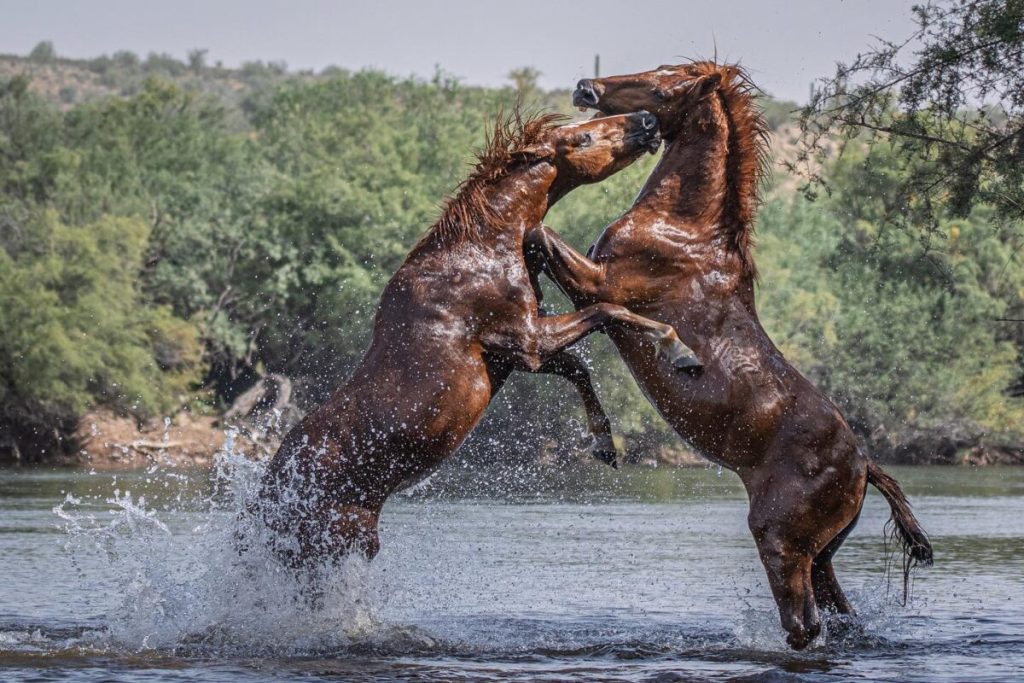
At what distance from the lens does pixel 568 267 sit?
32.4 feet

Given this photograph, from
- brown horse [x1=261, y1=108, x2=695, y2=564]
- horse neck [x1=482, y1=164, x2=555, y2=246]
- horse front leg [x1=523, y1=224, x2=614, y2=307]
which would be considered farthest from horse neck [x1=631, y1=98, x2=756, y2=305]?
horse neck [x1=482, y1=164, x2=555, y2=246]

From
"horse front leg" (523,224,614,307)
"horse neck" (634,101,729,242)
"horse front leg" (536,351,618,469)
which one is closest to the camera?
"horse front leg" (523,224,614,307)

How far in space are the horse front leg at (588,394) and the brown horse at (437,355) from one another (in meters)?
0.27

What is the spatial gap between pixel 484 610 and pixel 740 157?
13.3ft

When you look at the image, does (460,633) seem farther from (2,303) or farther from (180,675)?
(2,303)

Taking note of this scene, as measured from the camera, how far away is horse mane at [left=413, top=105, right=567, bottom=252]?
1001 cm

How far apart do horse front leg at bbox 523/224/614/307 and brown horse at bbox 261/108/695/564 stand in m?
0.15

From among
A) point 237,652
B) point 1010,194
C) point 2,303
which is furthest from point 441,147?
point 237,652

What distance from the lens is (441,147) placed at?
52688 millimetres

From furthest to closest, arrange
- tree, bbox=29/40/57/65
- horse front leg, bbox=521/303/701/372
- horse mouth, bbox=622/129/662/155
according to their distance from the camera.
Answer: tree, bbox=29/40/57/65
horse mouth, bbox=622/129/662/155
horse front leg, bbox=521/303/701/372

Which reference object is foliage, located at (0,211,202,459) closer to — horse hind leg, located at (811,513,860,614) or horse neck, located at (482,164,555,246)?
horse neck, located at (482,164,555,246)

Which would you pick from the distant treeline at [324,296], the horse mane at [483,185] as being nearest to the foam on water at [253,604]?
the horse mane at [483,185]

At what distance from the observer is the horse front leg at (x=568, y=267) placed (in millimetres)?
9867

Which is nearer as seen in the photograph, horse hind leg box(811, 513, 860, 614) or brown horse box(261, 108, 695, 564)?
brown horse box(261, 108, 695, 564)
